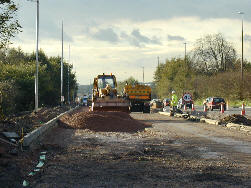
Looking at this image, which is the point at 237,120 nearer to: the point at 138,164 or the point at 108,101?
the point at 108,101

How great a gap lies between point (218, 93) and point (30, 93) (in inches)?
1052

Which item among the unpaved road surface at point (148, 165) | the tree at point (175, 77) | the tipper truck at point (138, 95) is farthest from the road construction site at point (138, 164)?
the tree at point (175, 77)

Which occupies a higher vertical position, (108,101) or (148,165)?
(108,101)

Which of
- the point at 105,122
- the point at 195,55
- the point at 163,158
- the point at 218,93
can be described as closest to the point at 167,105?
the point at 218,93

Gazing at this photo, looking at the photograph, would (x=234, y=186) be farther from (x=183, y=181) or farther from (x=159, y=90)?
(x=159, y=90)

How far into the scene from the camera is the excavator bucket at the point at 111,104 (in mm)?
29719

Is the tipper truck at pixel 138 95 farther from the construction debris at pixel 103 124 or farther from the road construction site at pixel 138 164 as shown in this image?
the road construction site at pixel 138 164

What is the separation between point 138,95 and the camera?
124ft

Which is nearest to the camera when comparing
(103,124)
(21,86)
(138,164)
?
(138,164)

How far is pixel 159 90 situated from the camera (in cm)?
10481

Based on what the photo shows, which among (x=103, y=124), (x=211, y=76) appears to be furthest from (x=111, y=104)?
(x=211, y=76)

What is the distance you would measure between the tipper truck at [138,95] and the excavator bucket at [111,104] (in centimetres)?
751

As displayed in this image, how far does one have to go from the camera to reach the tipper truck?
37.6 m

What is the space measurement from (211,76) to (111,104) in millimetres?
45656
